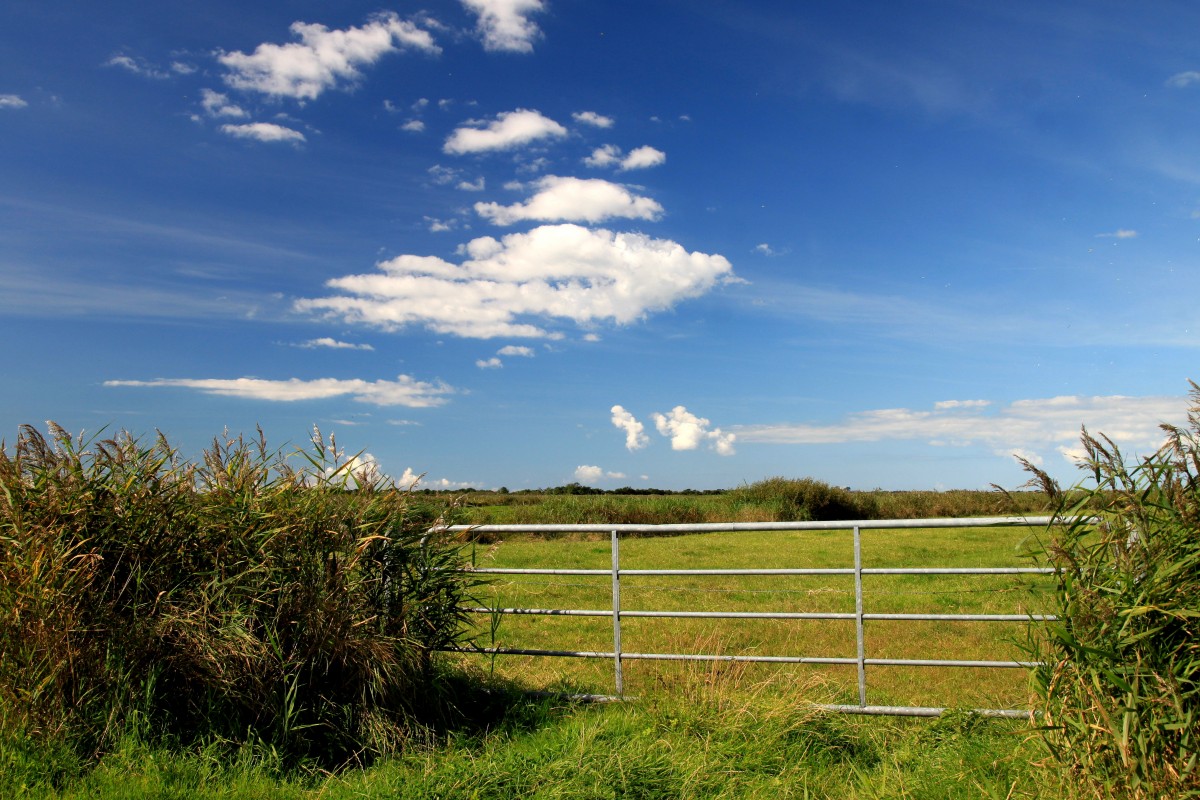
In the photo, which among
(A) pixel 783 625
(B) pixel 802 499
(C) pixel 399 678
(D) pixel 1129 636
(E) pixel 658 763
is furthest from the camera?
(B) pixel 802 499

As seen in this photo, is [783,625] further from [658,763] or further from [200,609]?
[200,609]

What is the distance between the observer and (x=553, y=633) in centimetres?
916

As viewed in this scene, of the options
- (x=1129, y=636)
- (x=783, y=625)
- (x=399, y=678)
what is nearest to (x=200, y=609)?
(x=399, y=678)

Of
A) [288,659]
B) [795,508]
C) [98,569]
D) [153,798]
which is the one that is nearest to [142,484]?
[98,569]

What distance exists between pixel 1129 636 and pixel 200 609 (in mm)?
4566

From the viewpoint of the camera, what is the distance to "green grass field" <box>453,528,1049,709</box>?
5.93 meters

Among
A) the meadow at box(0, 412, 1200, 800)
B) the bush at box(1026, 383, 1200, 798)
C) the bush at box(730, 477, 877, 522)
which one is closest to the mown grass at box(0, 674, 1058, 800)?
the meadow at box(0, 412, 1200, 800)

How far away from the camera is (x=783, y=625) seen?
9797 millimetres

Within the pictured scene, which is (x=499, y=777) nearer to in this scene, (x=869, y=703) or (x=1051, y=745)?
(x=1051, y=745)

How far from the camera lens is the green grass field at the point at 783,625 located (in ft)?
19.5

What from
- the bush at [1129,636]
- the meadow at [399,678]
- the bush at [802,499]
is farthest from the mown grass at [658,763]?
the bush at [802,499]

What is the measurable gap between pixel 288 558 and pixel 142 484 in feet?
3.43

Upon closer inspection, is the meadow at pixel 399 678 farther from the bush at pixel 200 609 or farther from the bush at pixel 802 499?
the bush at pixel 802 499

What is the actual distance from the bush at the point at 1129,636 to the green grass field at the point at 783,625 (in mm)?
297
